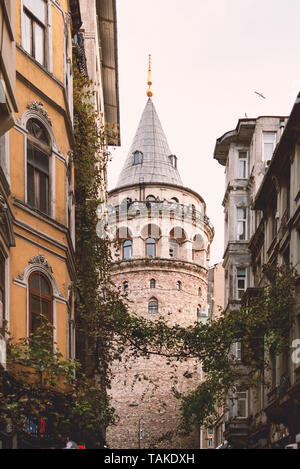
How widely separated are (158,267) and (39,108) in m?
48.4

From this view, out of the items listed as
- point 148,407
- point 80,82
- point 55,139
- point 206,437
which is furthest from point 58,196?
point 206,437

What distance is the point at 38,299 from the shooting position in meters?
17.2

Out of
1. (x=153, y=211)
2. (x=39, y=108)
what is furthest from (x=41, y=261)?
(x=153, y=211)

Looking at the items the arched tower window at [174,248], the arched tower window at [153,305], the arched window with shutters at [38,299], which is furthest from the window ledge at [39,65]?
the arched tower window at [174,248]

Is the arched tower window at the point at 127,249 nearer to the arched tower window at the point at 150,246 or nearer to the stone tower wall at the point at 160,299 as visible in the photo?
the stone tower wall at the point at 160,299

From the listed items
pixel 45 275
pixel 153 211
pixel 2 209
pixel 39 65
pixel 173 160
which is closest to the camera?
pixel 2 209

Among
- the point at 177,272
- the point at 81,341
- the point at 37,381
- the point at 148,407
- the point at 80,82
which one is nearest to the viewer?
the point at 37,381

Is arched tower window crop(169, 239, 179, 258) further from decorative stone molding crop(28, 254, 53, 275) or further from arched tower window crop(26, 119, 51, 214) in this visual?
decorative stone molding crop(28, 254, 53, 275)

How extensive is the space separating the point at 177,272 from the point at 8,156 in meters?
50.4

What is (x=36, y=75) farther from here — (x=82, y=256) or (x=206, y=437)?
(x=206, y=437)

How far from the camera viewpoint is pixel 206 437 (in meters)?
65.0

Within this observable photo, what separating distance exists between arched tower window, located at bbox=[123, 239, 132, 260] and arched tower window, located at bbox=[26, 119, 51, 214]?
48.1 metres

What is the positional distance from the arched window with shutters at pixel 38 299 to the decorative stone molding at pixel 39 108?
337 centimetres

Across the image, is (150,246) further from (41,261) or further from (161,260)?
(41,261)
